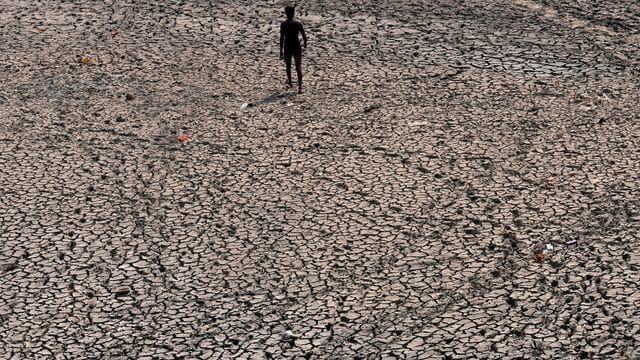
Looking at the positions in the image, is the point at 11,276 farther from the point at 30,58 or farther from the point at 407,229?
the point at 30,58

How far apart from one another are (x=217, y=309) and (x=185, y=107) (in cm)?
493

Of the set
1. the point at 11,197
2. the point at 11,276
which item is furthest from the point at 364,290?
the point at 11,197

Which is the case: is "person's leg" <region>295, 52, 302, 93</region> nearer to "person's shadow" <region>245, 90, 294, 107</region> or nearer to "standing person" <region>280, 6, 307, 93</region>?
"standing person" <region>280, 6, 307, 93</region>

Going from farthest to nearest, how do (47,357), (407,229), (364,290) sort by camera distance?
(407,229)
(364,290)
(47,357)

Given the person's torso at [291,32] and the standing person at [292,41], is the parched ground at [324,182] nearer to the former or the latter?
the standing person at [292,41]

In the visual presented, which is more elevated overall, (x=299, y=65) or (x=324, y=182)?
(x=299, y=65)

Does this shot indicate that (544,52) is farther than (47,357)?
Yes

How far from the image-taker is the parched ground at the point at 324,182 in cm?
912

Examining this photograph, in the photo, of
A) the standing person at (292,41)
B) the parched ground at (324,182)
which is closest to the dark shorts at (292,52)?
the standing person at (292,41)

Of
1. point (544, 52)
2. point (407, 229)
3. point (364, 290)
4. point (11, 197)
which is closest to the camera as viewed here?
point (364, 290)

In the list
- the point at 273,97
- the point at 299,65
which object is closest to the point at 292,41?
the point at 299,65

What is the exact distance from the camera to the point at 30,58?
1559 centimetres

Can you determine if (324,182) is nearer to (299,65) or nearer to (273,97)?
(273,97)

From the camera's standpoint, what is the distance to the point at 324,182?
459 inches
